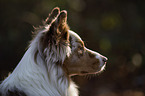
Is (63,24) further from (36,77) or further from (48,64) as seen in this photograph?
(36,77)

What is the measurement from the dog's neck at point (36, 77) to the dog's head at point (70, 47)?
0.52ft

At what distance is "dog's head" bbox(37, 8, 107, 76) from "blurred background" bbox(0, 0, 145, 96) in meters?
5.84

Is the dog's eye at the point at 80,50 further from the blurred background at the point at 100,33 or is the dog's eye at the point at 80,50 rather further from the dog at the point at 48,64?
the blurred background at the point at 100,33

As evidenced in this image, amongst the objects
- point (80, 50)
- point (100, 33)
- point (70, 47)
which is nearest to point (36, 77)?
point (70, 47)

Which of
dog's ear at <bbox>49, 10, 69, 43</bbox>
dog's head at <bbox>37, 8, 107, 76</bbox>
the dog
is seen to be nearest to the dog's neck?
the dog

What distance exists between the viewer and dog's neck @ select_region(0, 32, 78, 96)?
3199 millimetres

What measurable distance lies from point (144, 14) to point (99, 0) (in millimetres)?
2230

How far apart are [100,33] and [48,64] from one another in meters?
7.45

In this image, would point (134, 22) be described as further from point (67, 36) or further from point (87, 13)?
point (67, 36)

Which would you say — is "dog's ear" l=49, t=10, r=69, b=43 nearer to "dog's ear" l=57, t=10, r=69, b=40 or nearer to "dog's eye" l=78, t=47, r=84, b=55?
"dog's ear" l=57, t=10, r=69, b=40

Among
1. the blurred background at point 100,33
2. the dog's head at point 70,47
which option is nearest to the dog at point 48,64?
the dog's head at point 70,47

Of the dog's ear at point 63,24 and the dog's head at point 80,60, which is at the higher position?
the dog's ear at point 63,24

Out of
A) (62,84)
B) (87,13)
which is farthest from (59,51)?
(87,13)

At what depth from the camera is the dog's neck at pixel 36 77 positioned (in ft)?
10.5
